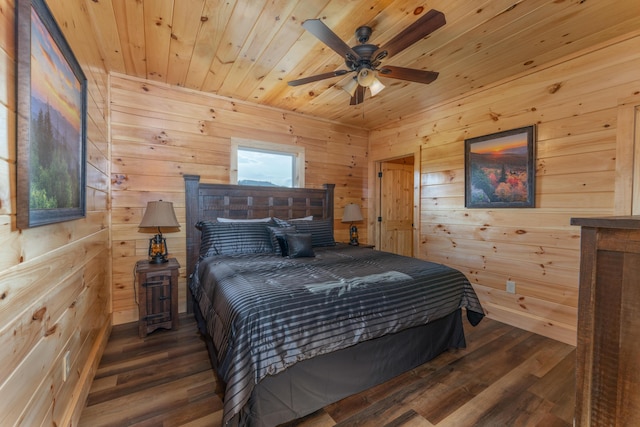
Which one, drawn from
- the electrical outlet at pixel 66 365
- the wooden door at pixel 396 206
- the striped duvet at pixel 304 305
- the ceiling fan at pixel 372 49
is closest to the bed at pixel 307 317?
the striped duvet at pixel 304 305

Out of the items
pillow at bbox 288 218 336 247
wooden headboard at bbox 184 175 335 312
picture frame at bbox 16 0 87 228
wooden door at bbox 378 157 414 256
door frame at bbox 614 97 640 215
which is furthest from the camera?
wooden door at bbox 378 157 414 256

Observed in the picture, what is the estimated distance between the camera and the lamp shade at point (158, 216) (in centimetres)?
271

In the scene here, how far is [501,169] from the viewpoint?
2.97 meters

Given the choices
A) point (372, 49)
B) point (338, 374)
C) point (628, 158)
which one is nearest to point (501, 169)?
point (628, 158)

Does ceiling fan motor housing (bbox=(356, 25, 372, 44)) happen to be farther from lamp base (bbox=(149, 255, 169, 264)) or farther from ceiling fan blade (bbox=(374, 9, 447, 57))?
lamp base (bbox=(149, 255, 169, 264))

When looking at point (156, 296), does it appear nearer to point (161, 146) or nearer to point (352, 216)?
point (161, 146)

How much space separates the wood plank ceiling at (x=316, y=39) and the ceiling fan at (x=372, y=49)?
0.62ft

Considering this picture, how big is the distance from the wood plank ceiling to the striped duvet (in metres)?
1.65

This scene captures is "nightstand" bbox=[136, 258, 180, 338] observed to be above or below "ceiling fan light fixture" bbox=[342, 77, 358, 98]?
below

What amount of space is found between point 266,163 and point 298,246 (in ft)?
5.29

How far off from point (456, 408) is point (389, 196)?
135 inches

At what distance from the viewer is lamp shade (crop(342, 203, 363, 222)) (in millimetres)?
4082

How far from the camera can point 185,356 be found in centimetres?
228

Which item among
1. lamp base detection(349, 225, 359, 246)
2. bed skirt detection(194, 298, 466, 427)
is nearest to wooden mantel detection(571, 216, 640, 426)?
bed skirt detection(194, 298, 466, 427)
